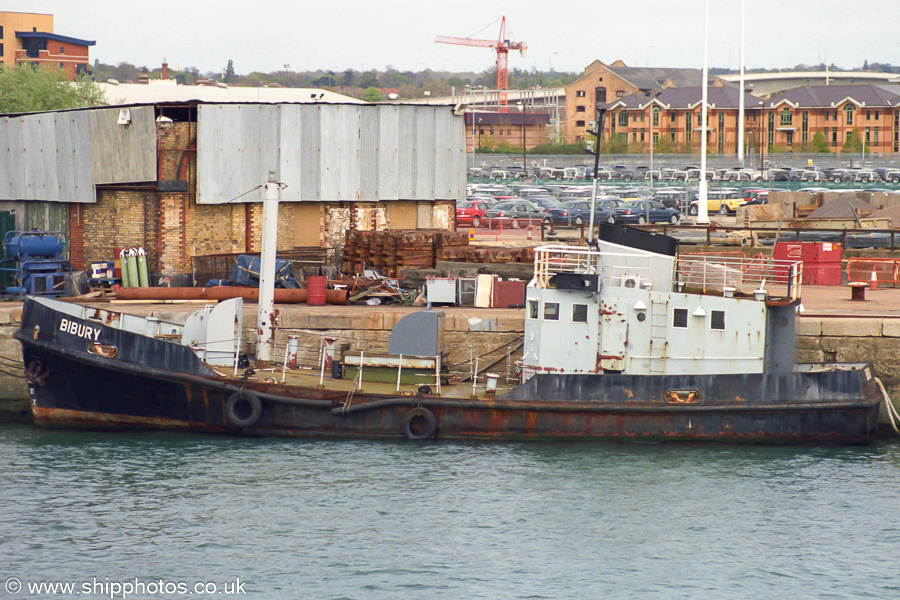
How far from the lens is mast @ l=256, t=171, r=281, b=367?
794 inches

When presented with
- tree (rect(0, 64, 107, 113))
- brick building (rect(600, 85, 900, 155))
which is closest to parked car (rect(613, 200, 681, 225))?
tree (rect(0, 64, 107, 113))

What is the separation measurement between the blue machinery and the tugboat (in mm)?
6214

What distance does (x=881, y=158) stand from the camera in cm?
10238

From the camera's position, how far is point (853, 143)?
107375 mm

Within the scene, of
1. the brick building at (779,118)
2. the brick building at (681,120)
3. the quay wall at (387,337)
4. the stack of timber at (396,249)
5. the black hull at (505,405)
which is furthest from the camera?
the brick building at (681,120)

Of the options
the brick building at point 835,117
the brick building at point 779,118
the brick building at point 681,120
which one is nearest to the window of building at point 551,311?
the brick building at point 681,120

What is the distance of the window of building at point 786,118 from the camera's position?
366ft

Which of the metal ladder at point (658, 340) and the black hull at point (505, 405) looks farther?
the metal ladder at point (658, 340)

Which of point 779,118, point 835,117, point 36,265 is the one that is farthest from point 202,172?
point 835,117

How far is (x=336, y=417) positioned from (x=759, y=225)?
2469 centimetres

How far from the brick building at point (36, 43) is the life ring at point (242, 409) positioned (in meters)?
85.9

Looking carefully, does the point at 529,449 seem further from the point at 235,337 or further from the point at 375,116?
the point at 375,116

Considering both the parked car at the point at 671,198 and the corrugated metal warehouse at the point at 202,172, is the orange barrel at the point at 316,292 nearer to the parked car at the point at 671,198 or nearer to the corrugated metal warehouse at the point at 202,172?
the corrugated metal warehouse at the point at 202,172

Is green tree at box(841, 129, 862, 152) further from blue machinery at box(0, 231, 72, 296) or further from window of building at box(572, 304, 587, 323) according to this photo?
window of building at box(572, 304, 587, 323)
